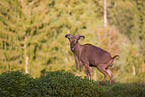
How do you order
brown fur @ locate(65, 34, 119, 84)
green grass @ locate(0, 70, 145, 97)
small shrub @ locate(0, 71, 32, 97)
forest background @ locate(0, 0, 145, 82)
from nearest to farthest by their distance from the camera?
green grass @ locate(0, 70, 145, 97) < small shrub @ locate(0, 71, 32, 97) < brown fur @ locate(65, 34, 119, 84) < forest background @ locate(0, 0, 145, 82)

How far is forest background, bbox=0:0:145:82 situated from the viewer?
23391mm

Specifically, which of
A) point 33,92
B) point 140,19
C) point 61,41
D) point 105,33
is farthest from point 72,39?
point 140,19

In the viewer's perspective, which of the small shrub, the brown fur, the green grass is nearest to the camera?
the green grass

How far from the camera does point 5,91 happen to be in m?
6.58

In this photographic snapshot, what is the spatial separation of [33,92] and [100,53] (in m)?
3.68

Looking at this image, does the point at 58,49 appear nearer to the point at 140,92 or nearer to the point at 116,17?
the point at 116,17

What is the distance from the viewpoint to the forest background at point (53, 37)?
23391 millimetres

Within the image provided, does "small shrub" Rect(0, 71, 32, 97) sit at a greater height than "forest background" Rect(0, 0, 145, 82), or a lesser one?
lesser

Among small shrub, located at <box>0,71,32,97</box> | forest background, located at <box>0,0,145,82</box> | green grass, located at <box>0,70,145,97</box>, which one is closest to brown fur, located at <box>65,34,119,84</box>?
green grass, located at <box>0,70,145,97</box>

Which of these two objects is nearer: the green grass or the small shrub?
the green grass

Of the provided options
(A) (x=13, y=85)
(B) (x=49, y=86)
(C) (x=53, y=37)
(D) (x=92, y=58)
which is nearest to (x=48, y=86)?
(B) (x=49, y=86)

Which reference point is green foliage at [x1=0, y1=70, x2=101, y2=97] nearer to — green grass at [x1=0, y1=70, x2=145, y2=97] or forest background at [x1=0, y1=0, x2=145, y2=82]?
green grass at [x1=0, y1=70, x2=145, y2=97]

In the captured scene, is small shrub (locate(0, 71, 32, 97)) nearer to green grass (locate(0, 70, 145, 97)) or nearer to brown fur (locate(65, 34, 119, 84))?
green grass (locate(0, 70, 145, 97))

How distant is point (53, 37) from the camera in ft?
107
